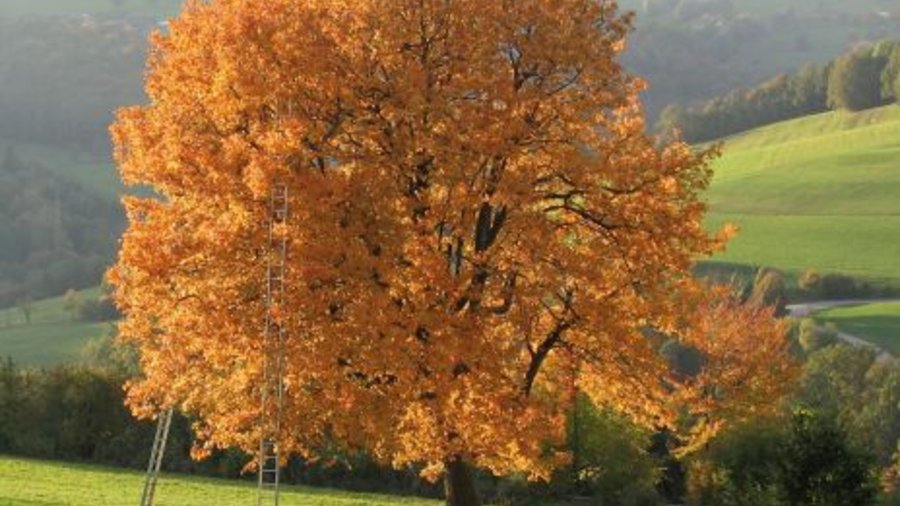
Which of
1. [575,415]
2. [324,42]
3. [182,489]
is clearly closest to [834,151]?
[575,415]

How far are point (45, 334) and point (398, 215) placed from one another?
11846 cm

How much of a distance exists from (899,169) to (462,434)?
135 meters

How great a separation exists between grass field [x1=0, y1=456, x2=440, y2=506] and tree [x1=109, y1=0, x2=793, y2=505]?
Answer: 11.8 metres

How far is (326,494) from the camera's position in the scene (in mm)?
45562

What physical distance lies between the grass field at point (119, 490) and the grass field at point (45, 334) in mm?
74508

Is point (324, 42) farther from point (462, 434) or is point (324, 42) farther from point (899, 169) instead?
point (899, 169)

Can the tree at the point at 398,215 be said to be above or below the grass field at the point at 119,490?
above

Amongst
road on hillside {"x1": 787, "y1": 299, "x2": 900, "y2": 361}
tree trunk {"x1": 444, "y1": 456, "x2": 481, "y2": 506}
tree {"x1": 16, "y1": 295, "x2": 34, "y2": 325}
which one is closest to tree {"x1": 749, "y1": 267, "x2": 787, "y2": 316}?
road on hillside {"x1": 787, "y1": 299, "x2": 900, "y2": 361}

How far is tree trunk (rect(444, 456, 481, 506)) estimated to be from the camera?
30.5m

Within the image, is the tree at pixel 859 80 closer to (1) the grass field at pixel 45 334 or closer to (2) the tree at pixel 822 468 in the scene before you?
(1) the grass field at pixel 45 334

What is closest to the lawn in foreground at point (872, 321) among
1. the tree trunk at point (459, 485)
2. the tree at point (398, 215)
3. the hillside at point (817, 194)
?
the hillside at point (817, 194)

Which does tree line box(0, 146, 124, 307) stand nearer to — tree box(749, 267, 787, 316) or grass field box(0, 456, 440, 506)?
tree box(749, 267, 787, 316)

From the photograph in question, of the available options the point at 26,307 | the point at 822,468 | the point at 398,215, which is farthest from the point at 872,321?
the point at 26,307

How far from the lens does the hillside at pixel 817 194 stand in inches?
4766
